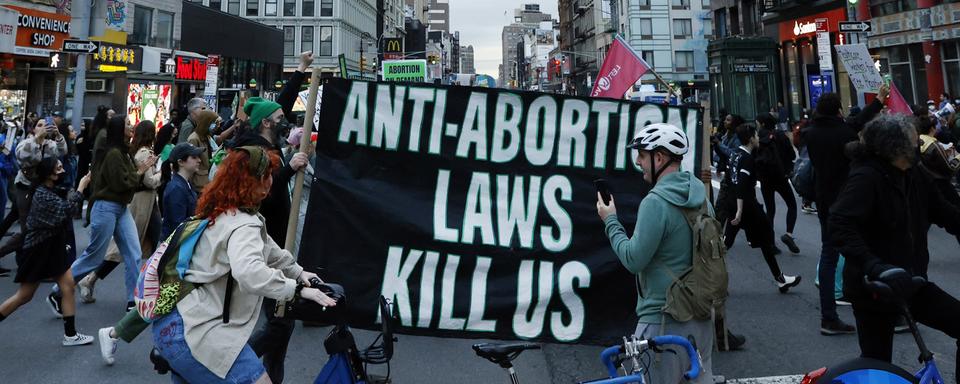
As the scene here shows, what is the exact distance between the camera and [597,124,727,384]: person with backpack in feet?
11.3

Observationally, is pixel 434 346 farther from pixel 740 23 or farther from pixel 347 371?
pixel 740 23

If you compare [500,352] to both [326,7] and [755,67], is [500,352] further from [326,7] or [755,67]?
[326,7]

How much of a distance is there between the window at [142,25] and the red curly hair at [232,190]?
1440 inches

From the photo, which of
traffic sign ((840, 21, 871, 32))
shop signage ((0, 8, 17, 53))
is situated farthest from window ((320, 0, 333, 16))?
traffic sign ((840, 21, 871, 32))

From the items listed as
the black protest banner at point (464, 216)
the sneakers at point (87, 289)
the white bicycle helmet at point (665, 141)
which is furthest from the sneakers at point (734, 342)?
the sneakers at point (87, 289)

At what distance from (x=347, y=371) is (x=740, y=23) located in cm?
4902

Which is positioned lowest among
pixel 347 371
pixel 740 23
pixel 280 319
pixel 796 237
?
pixel 740 23

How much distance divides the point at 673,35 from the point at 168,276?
71249 millimetres

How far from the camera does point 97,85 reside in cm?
3234

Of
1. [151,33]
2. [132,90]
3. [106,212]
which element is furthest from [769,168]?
[151,33]

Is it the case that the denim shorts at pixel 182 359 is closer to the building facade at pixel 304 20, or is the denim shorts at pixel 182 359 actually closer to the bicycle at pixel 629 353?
the bicycle at pixel 629 353

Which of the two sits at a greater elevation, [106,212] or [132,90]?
[106,212]

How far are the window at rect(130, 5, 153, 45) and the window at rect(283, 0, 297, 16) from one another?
33304mm

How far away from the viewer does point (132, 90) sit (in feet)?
73.0
